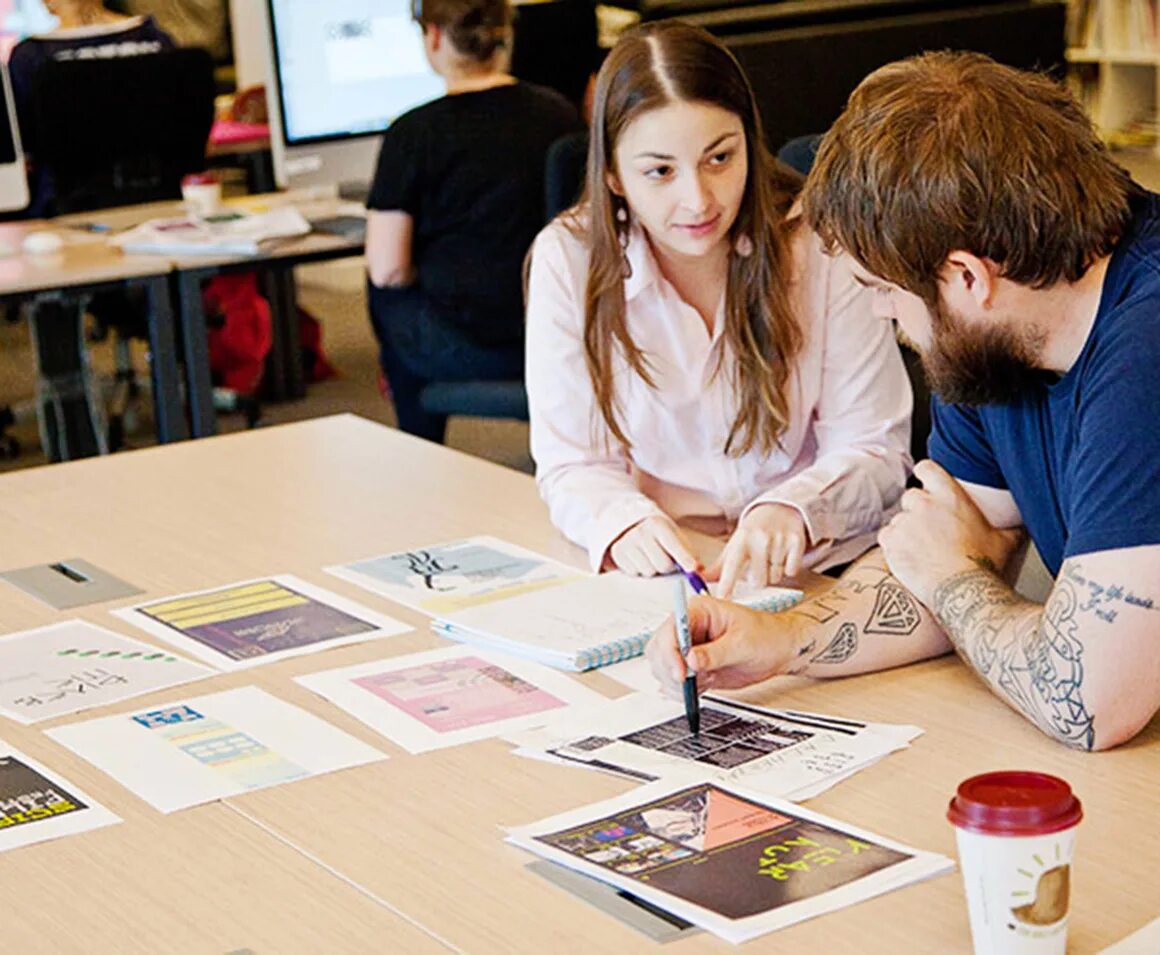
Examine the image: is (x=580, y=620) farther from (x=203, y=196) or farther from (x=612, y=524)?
(x=203, y=196)

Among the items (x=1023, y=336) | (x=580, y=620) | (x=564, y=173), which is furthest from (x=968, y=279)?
(x=564, y=173)

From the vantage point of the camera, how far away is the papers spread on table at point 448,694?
158cm

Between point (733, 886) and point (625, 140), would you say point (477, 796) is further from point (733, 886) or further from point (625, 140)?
point (625, 140)

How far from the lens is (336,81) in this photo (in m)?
4.49

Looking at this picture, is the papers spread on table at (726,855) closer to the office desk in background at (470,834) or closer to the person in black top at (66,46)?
the office desk in background at (470,834)

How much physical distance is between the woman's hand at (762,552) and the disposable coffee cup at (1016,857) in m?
0.76

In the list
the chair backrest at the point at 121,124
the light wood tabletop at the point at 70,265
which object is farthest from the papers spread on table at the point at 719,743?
the chair backrest at the point at 121,124

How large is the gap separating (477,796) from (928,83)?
66 centimetres

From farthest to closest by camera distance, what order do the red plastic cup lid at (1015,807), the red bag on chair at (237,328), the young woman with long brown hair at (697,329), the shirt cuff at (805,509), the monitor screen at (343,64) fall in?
the red bag on chair at (237,328), the monitor screen at (343,64), the young woman with long brown hair at (697,329), the shirt cuff at (805,509), the red plastic cup lid at (1015,807)

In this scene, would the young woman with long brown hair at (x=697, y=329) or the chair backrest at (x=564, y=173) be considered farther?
the chair backrest at (x=564, y=173)

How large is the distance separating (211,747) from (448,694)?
211 millimetres

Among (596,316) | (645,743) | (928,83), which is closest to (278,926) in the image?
(645,743)

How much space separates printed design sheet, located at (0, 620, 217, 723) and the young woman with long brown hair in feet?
1.71

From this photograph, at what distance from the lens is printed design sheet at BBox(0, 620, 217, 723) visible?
168 centimetres
